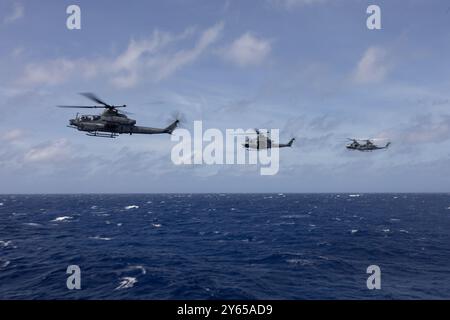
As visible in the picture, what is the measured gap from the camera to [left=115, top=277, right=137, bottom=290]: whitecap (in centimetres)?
4140

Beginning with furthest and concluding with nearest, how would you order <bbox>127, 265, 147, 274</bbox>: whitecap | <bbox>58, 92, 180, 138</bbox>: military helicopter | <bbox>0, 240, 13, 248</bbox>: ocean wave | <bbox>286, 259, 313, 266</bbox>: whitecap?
<bbox>0, 240, 13, 248</bbox>: ocean wave < <bbox>286, 259, 313, 266</bbox>: whitecap < <bbox>127, 265, 147, 274</bbox>: whitecap < <bbox>58, 92, 180, 138</bbox>: military helicopter

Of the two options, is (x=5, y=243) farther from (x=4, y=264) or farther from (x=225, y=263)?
(x=225, y=263)

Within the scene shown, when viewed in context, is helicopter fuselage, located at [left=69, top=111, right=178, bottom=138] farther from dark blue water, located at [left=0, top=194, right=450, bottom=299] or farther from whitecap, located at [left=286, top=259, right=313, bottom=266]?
whitecap, located at [left=286, top=259, right=313, bottom=266]

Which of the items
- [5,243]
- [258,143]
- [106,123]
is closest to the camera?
[106,123]

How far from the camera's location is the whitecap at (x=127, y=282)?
136 feet

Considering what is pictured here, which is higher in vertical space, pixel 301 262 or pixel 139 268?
pixel 139 268

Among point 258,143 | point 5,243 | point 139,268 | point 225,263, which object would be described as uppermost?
point 258,143

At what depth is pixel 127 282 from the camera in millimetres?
Result: 43125

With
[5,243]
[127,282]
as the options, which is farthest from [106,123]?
[5,243]

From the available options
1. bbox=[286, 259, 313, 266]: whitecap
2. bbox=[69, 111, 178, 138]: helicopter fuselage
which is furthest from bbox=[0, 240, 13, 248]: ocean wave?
bbox=[286, 259, 313, 266]: whitecap

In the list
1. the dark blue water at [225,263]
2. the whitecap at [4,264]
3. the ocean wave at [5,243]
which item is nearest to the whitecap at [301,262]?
the dark blue water at [225,263]
